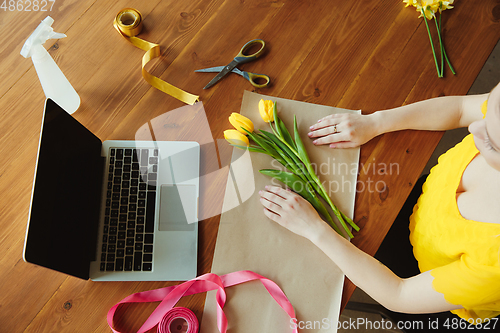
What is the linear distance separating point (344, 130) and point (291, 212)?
0.26 metres

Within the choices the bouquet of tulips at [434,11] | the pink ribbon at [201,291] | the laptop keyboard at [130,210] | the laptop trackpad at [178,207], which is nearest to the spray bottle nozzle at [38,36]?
the laptop keyboard at [130,210]

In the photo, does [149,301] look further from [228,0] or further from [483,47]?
[483,47]

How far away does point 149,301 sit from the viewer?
2.41ft

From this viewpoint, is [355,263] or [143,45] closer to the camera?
[355,263]

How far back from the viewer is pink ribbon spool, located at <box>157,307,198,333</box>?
70cm

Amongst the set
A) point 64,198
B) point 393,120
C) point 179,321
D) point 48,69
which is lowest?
point 179,321

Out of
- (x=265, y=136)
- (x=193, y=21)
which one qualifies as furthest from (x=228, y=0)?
(x=265, y=136)

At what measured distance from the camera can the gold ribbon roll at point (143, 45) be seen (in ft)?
2.86

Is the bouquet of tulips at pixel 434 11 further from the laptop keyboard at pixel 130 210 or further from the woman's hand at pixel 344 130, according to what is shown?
the laptop keyboard at pixel 130 210

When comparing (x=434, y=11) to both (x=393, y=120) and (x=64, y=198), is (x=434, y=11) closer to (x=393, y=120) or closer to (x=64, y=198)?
(x=393, y=120)

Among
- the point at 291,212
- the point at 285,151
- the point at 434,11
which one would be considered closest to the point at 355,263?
the point at 291,212

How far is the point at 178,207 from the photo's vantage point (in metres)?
0.79

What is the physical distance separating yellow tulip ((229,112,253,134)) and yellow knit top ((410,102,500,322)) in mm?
502

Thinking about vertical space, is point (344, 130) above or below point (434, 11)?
below
